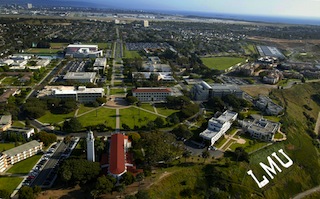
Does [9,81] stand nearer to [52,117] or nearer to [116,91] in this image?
[52,117]

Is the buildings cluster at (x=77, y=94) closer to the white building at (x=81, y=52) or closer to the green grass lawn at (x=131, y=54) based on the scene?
the white building at (x=81, y=52)

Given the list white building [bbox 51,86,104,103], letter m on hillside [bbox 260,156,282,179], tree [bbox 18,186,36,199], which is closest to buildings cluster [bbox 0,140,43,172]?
tree [bbox 18,186,36,199]

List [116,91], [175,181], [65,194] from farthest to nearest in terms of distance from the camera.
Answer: [116,91]
[175,181]
[65,194]

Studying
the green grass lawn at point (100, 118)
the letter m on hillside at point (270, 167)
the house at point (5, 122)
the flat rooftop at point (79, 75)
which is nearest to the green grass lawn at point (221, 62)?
the flat rooftop at point (79, 75)

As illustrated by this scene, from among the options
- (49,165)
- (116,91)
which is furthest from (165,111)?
(49,165)

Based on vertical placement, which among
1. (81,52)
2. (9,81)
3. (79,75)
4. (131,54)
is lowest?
(9,81)

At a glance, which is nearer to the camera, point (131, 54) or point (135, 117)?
point (135, 117)

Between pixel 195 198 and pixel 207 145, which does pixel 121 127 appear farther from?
pixel 195 198
